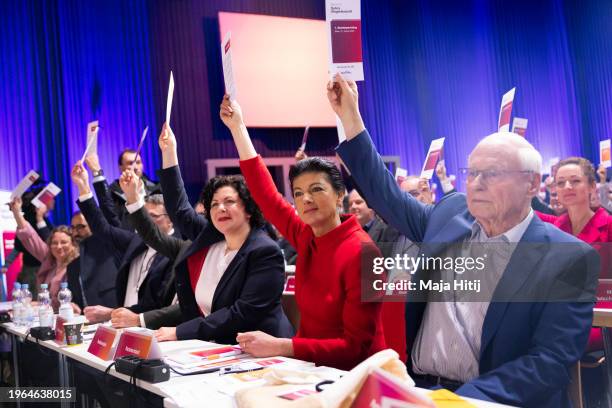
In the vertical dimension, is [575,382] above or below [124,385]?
below

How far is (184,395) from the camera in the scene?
62.9 inches

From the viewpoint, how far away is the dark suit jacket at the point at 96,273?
3809 mm

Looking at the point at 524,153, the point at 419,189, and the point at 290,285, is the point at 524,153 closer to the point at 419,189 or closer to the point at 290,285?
the point at 290,285

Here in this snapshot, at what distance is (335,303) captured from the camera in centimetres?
203

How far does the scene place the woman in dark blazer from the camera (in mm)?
2393

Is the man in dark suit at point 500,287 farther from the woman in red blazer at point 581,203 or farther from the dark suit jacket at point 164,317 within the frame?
the woman in red blazer at point 581,203

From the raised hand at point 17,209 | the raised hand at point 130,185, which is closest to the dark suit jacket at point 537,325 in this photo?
the raised hand at point 130,185

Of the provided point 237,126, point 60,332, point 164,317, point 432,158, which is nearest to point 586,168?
point 432,158

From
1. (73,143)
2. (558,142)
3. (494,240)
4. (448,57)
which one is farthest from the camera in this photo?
(558,142)

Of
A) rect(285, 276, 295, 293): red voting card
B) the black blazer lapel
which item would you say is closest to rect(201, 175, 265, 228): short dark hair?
the black blazer lapel

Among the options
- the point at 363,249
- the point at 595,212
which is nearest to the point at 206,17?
the point at 595,212

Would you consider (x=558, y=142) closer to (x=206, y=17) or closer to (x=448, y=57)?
(x=448, y=57)

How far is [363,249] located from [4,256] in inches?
206

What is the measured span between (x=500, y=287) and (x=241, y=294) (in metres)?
1.16
